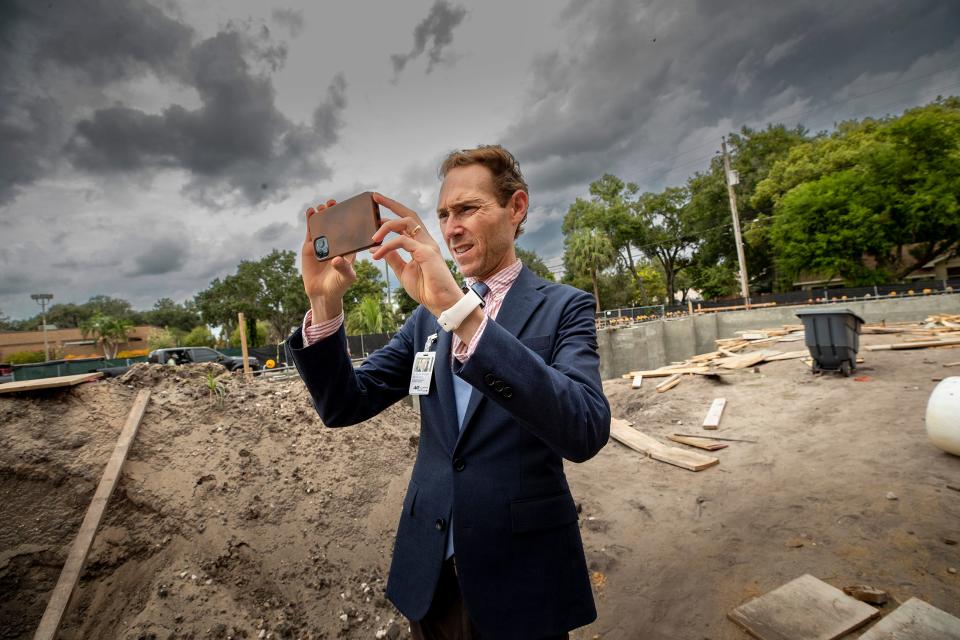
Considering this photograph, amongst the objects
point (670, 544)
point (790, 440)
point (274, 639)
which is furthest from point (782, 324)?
point (274, 639)

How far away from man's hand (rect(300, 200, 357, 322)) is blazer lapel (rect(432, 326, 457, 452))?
38 centimetres

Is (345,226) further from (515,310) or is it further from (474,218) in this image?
(515,310)

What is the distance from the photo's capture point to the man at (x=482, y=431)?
1149 mm

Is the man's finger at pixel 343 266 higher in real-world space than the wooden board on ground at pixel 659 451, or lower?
higher

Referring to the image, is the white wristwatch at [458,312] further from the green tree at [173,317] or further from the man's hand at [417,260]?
the green tree at [173,317]

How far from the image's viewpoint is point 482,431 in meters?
1.34

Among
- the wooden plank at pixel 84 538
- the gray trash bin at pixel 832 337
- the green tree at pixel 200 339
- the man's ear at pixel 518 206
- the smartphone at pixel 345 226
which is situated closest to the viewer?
the smartphone at pixel 345 226

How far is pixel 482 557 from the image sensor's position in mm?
1307

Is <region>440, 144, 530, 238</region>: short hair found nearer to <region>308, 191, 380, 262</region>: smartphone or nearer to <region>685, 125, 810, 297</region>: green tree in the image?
<region>308, 191, 380, 262</region>: smartphone

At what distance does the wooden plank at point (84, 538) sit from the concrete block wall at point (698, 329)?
13.2m

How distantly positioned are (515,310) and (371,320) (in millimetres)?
29575

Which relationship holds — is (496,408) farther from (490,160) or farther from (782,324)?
(782,324)

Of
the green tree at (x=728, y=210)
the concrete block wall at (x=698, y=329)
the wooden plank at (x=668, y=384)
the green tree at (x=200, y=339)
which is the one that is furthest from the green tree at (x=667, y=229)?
the green tree at (x=200, y=339)

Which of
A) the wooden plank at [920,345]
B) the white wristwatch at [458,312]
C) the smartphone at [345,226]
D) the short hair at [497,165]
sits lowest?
the wooden plank at [920,345]
